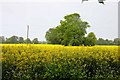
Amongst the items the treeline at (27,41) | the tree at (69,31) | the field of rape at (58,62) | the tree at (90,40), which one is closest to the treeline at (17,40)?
the treeline at (27,41)

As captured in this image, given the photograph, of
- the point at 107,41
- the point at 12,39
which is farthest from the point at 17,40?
the point at 107,41

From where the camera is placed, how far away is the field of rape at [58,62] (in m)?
5.46

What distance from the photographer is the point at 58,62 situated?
561 cm

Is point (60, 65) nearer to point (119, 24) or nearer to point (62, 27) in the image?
point (62, 27)

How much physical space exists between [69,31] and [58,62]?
69 cm

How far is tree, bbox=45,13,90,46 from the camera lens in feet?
19.0

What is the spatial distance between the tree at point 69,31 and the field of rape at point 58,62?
199mm

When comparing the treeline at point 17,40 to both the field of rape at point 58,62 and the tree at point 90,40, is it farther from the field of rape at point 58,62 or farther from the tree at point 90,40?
the tree at point 90,40

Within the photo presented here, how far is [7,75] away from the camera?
5.43 m

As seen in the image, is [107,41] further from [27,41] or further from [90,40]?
[27,41]

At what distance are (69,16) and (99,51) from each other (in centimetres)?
93

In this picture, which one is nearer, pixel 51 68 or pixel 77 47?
pixel 51 68

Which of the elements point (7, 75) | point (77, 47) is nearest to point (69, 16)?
point (77, 47)

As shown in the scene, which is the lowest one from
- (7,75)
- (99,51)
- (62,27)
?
(7,75)
